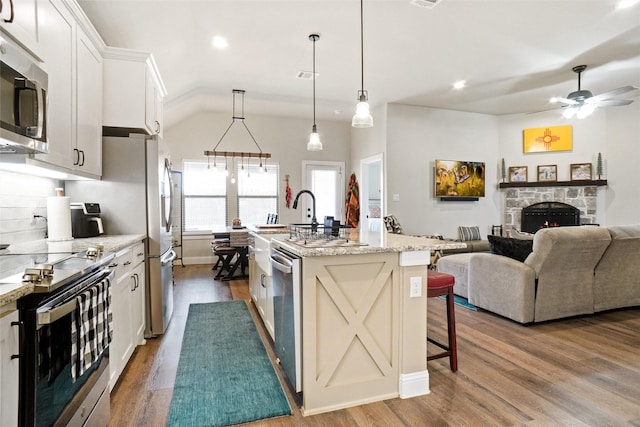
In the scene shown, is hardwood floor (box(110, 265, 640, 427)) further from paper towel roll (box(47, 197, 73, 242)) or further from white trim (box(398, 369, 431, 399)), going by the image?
paper towel roll (box(47, 197, 73, 242))

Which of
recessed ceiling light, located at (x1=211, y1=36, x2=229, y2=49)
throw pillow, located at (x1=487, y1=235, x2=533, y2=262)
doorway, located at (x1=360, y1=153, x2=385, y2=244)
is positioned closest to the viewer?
throw pillow, located at (x1=487, y1=235, x2=533, y2=262)

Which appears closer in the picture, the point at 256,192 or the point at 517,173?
the point at 517,173

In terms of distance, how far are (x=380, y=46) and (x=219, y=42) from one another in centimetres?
182

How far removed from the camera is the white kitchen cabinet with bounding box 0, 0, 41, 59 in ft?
4.89

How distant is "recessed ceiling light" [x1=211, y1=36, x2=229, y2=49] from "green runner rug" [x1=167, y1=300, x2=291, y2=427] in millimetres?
3017

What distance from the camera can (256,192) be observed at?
695 centimetres

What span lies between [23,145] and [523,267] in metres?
3.84

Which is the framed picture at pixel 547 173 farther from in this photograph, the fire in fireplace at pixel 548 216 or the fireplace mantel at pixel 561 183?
the fire in fireplace at pixel 548 216

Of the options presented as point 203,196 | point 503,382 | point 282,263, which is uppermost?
point 203,196

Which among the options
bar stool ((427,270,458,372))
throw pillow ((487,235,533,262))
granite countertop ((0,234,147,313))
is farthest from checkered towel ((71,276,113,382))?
throw pillow ((487,235,533,262))

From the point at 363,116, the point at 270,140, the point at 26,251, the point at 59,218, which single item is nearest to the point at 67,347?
the point at 26,251

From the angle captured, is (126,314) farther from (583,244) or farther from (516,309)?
(583,244)

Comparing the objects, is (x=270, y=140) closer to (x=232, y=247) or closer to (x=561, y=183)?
(x=232, y=247)

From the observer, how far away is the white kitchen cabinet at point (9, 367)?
99 centimetres
